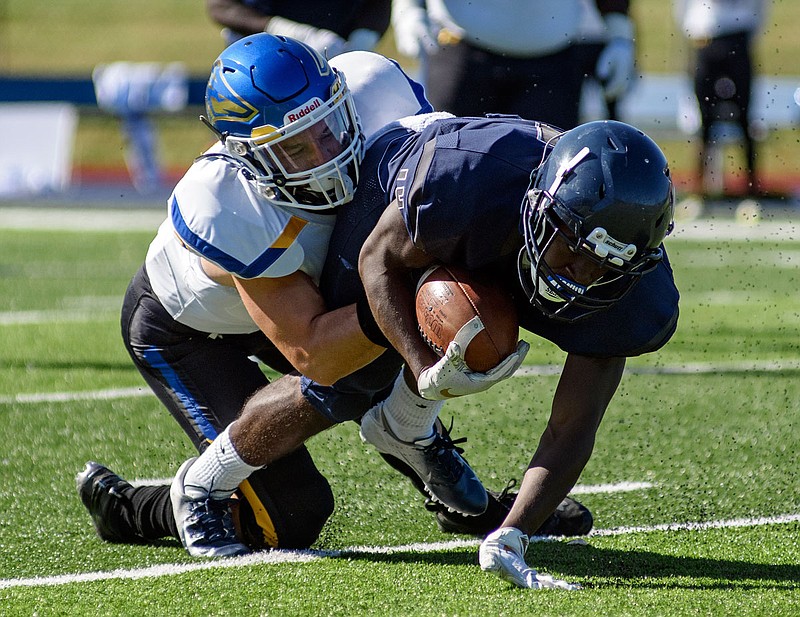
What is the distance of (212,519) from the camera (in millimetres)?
2879

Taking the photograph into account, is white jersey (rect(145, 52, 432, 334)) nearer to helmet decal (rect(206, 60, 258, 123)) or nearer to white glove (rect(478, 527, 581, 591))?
helmet decal (rect(206, 60, 258, 123))

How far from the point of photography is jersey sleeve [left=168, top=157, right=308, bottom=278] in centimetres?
267

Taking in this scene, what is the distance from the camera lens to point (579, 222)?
2.26m

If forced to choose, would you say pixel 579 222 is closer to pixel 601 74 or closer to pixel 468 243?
pixel 468 243

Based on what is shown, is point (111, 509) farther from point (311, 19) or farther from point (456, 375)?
point (311, 19)

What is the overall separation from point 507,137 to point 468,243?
0.74 feet

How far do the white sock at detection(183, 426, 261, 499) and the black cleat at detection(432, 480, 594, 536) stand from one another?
0.48 meters

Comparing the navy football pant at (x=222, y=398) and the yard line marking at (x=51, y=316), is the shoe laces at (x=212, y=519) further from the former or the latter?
the yard line marking at (x=51, y=316)

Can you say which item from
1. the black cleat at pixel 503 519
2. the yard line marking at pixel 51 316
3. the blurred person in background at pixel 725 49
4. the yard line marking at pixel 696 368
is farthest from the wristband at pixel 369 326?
the blurred person in background at pixel 725 49

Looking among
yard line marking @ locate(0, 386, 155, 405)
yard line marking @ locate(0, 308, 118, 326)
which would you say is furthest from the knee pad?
yard line marking @ locate(0, 308, 118, 326)

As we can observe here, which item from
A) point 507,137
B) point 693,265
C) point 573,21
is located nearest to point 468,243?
point 507,137

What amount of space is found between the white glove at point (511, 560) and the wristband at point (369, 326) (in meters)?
0.48

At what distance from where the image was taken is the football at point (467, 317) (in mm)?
2426

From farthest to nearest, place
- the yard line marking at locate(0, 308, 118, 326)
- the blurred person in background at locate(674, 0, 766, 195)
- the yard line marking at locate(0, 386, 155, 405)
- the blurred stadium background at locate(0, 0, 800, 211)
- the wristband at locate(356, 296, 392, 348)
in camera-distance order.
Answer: the blurred stadium background at locate(0, 0, 800, 211), the blurred person in background at locate(674, 0, 766, 195), the yard line marking at locate(0, 308, 118, 326), the yard line marking at locate(0, 386, 155, 405), the wristband at locate(356, 296, 392, 348)
